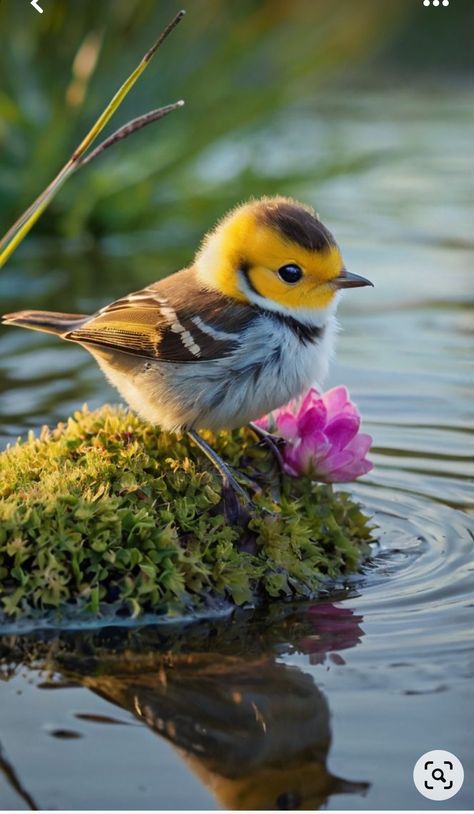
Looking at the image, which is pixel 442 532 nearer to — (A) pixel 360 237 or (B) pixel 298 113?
(A) pixel 360 237

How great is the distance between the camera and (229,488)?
4.05 meters

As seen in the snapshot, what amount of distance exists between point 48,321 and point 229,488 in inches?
42.1

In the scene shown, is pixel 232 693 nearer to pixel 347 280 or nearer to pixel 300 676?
pixel 300 676

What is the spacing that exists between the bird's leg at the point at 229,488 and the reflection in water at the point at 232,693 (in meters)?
0.40

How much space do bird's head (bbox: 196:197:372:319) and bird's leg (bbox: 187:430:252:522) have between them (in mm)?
543

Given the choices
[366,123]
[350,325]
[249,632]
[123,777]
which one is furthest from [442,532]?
[366,123]

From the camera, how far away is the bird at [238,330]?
165 inches

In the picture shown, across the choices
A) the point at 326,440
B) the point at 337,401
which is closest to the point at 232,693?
the point at 326,440

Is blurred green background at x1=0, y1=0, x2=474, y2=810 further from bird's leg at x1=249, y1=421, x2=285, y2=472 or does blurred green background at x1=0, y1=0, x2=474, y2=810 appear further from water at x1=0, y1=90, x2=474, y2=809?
bird's leg at x1=249, y1=421, x2=285, y2=472

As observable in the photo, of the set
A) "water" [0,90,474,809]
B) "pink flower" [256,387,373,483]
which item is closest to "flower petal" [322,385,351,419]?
"pink flower" [256,387,373,483]

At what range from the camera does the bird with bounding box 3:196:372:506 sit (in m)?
4.18

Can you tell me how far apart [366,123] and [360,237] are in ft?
15.5

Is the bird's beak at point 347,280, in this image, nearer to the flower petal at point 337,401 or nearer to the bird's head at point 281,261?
the bird's head at point 281,261

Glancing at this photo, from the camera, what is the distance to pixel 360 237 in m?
9.46
